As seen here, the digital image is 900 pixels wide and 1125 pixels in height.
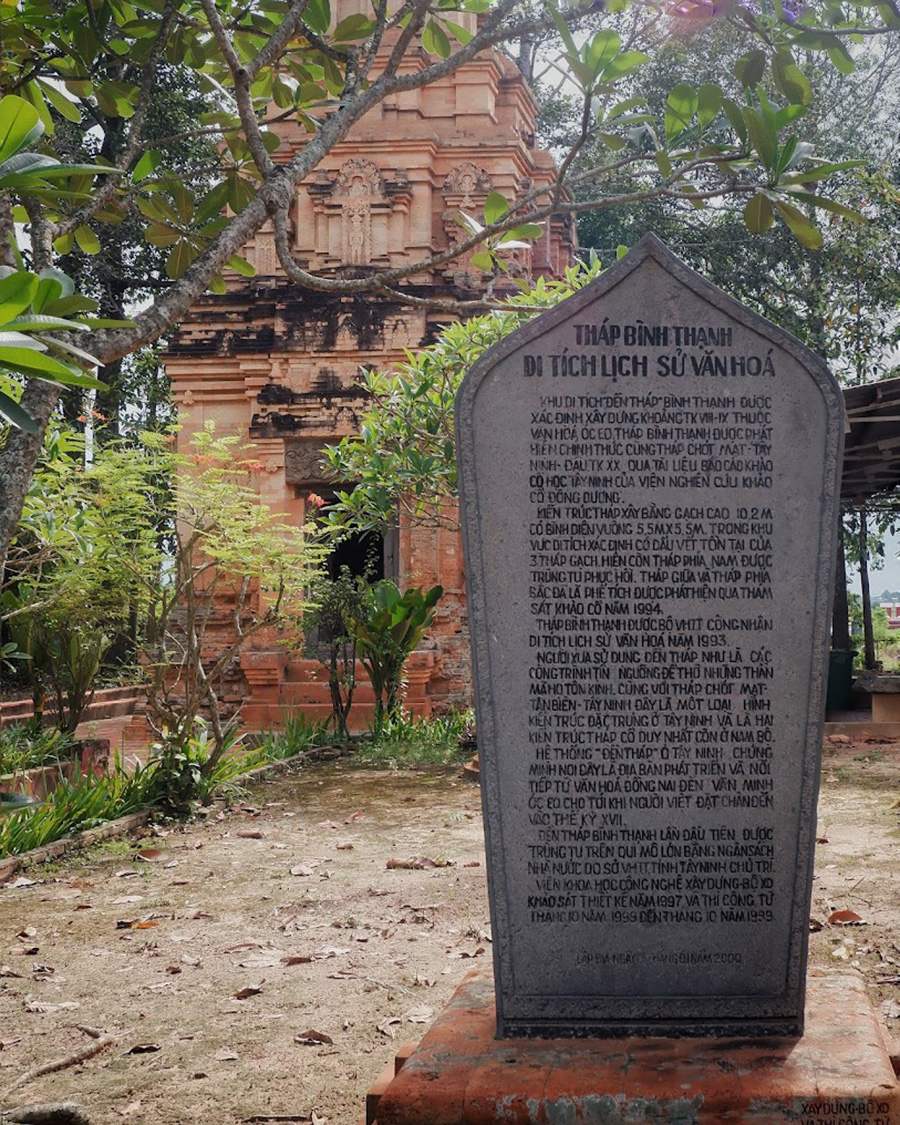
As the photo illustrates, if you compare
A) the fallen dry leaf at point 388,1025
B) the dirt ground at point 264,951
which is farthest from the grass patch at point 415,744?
the fallen dry leaf at point 388,1025

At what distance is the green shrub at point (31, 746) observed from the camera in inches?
340

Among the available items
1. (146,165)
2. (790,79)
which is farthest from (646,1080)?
(146,165)

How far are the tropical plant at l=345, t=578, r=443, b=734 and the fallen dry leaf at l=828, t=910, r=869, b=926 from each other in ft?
24.8

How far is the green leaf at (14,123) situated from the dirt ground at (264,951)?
2.42 m

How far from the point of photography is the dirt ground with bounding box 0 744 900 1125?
3.60m

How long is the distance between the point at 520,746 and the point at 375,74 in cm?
1412

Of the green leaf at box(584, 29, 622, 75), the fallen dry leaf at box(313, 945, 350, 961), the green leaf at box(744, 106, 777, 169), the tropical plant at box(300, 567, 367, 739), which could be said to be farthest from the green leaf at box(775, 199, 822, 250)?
the tropical plant at box(300, 567, 367, 739)

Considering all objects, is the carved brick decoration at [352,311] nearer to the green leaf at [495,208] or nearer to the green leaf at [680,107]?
the green leaf at [495,208]

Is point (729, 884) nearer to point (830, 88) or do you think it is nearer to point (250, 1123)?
point (250, 1123)

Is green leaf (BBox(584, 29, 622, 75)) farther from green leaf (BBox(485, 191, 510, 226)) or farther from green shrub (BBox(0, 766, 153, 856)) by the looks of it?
green shrub (BBox(0, 766, 153, 856))

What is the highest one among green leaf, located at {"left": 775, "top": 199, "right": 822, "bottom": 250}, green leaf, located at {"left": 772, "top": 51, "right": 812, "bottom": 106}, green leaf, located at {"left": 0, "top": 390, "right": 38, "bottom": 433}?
green leaf, located at {"left": 772, "top": 51, "right": 812, "bottom": 106}

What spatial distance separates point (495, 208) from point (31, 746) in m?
6.44

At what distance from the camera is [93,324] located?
2.34 m

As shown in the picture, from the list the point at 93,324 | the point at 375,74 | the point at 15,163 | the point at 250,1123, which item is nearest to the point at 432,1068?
the point at 250,1123
